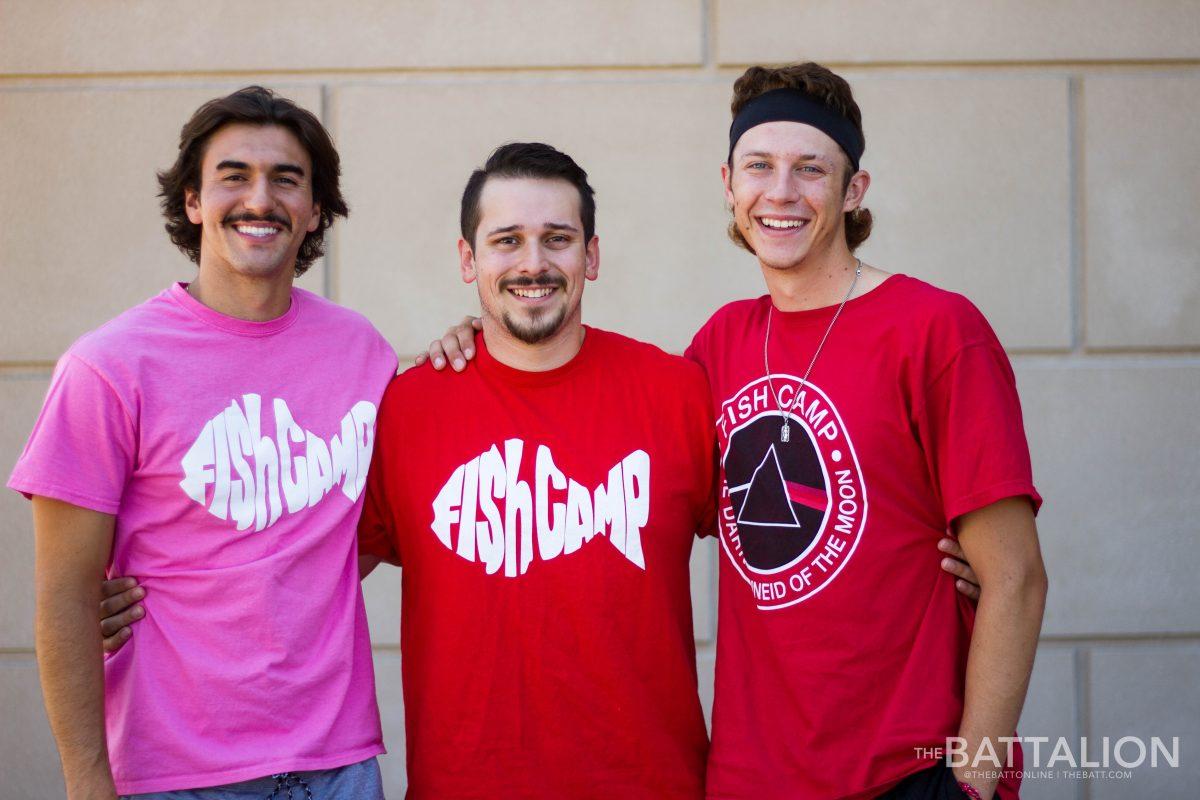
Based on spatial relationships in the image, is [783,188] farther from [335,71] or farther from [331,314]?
[335,71]

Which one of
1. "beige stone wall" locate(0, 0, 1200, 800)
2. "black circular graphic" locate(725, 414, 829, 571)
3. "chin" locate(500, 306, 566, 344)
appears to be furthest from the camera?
"beige stone wall" locate(0, 0, 1200, 800)

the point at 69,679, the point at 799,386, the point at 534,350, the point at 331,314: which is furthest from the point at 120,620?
the point at 799,386

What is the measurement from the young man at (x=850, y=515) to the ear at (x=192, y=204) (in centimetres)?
124

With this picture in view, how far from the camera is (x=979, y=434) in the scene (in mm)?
2131

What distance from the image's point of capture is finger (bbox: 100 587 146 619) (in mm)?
2182

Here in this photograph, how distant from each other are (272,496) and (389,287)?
6.13ft

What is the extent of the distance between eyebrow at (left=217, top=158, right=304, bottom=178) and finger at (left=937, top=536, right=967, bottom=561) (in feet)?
5.32

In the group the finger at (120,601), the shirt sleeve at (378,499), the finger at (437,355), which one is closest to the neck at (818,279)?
the finger at (437,355)

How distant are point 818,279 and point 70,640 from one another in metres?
1.69

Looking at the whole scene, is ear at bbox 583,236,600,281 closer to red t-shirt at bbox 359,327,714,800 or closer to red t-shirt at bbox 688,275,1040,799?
red t-shirt at bbox 359,327,714,800

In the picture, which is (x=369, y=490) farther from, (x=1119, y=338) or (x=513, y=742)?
(x=1119, y=338)

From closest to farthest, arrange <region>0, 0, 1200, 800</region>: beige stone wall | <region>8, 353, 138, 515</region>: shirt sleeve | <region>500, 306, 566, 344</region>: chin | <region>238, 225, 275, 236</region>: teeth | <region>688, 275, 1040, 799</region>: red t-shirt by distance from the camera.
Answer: <region>8, 353, 138, 515</region>: shirt sleeve, <region>688, 275, 1040, 799</region>: red t-shirt, <region>238, 225, 275, 236</region>: teeth, <region>500, 306, 566, 344</region>: chin, <region>0, 0, 1200, 800</region>: beige stone wall

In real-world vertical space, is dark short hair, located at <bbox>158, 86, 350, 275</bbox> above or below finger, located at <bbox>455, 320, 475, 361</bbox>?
above

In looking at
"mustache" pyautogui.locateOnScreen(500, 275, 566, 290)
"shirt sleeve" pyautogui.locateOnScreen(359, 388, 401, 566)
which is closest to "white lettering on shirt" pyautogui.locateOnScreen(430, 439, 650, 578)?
"shirt sleeve" pyautogui.locateOnScreen(359, 388, 401, 566)
